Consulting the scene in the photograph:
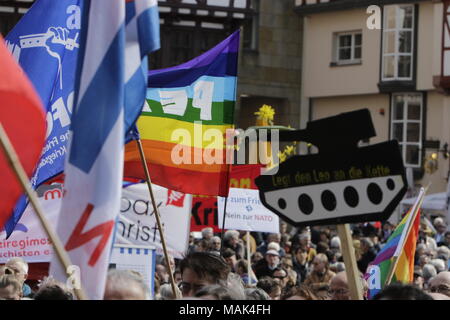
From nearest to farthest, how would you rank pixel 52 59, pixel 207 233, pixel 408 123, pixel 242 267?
1. pixel 52 59
2. pixel 242 267
3. pixel 207 233
4. pixel 408 123

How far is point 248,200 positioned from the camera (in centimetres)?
1451

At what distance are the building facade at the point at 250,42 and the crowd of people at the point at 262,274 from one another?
12.7m

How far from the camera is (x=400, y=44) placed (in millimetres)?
35719

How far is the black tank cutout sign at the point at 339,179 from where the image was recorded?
426 cm

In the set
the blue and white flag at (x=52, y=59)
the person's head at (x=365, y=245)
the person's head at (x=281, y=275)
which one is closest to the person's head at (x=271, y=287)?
the person's head at (x=281, y=275)

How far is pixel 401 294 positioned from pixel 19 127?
1545 mm

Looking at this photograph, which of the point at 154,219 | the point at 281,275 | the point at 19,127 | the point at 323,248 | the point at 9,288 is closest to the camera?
the point at 19,127

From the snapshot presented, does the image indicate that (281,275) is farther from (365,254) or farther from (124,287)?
(124,287)

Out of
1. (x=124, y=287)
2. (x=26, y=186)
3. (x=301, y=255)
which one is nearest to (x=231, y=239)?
(x=301, y=255)

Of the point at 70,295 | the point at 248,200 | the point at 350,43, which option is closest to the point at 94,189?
the point at 70,295

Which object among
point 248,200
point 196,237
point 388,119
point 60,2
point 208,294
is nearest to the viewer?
point 208,294

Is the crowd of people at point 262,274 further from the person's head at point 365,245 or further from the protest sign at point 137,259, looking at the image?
the protest sign at point 137,259

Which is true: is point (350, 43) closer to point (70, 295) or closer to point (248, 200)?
point (248, 200)
